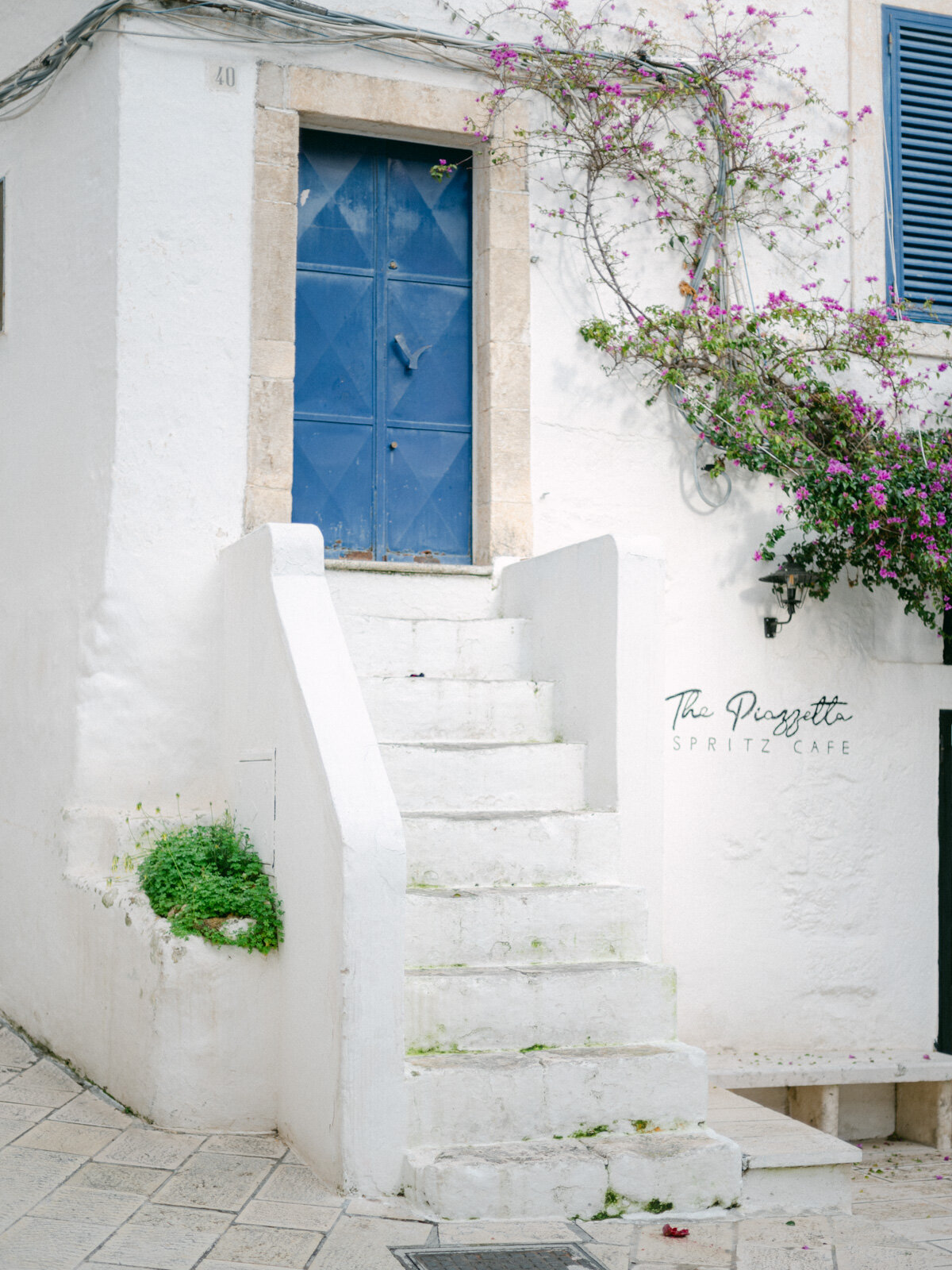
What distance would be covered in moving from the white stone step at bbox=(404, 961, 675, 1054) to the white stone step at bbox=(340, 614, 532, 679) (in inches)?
65.7

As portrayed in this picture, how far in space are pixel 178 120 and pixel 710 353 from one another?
276 cm

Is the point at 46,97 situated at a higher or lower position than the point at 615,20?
lower

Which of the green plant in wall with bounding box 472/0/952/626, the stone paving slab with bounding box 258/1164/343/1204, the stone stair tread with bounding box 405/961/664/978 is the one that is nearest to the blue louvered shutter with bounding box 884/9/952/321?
the green plant in wall with bounding box 472/0/952/626

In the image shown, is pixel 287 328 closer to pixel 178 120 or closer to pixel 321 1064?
pixel 178 120

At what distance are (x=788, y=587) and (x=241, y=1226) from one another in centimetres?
414

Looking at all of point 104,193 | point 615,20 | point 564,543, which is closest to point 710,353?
point 564,543

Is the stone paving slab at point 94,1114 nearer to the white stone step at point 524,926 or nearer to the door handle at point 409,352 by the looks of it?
the white stone step at point 524,926

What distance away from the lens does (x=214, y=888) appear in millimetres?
4551

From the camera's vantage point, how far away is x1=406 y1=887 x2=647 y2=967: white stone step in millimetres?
4371

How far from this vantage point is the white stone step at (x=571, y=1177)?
3.76 metres

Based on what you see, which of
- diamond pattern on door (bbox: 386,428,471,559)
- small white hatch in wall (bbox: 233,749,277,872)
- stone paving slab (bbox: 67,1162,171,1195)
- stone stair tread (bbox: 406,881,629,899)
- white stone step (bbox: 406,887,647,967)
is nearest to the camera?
stone paving slab (bbox: 67,1162,171,1195)

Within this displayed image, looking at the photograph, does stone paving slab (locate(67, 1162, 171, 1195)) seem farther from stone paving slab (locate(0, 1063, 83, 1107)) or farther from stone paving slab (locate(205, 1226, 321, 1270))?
stone paving slab (locate(0, 1063, 83, 1107))

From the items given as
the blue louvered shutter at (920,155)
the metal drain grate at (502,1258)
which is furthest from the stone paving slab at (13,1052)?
the blue louvered shutter at (920,155)

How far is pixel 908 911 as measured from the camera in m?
6.84
